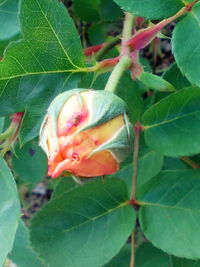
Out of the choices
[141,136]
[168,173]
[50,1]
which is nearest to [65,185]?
[141,136]

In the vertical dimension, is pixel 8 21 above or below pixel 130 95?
above

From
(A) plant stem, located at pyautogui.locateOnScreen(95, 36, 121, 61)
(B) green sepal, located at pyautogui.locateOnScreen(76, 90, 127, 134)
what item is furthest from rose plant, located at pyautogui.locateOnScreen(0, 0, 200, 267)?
(A) plant stem, located at pyautogui.locateOnScreen(95, 36, 121, 61)

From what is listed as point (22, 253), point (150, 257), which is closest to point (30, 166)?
point (22, 253)

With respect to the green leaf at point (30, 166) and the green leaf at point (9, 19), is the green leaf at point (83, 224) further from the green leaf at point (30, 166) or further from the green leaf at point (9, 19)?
the green leaf at point (30, 166)

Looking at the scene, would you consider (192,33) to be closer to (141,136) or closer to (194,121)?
(194,121)

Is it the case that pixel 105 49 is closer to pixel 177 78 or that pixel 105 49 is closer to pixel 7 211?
pixel 177 78

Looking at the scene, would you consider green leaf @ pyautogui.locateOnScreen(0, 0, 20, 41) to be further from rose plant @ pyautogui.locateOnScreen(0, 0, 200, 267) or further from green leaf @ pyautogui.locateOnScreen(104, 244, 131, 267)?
green leaf @ pyautogui.locateOnScreen(104, 244, 131, 267)
